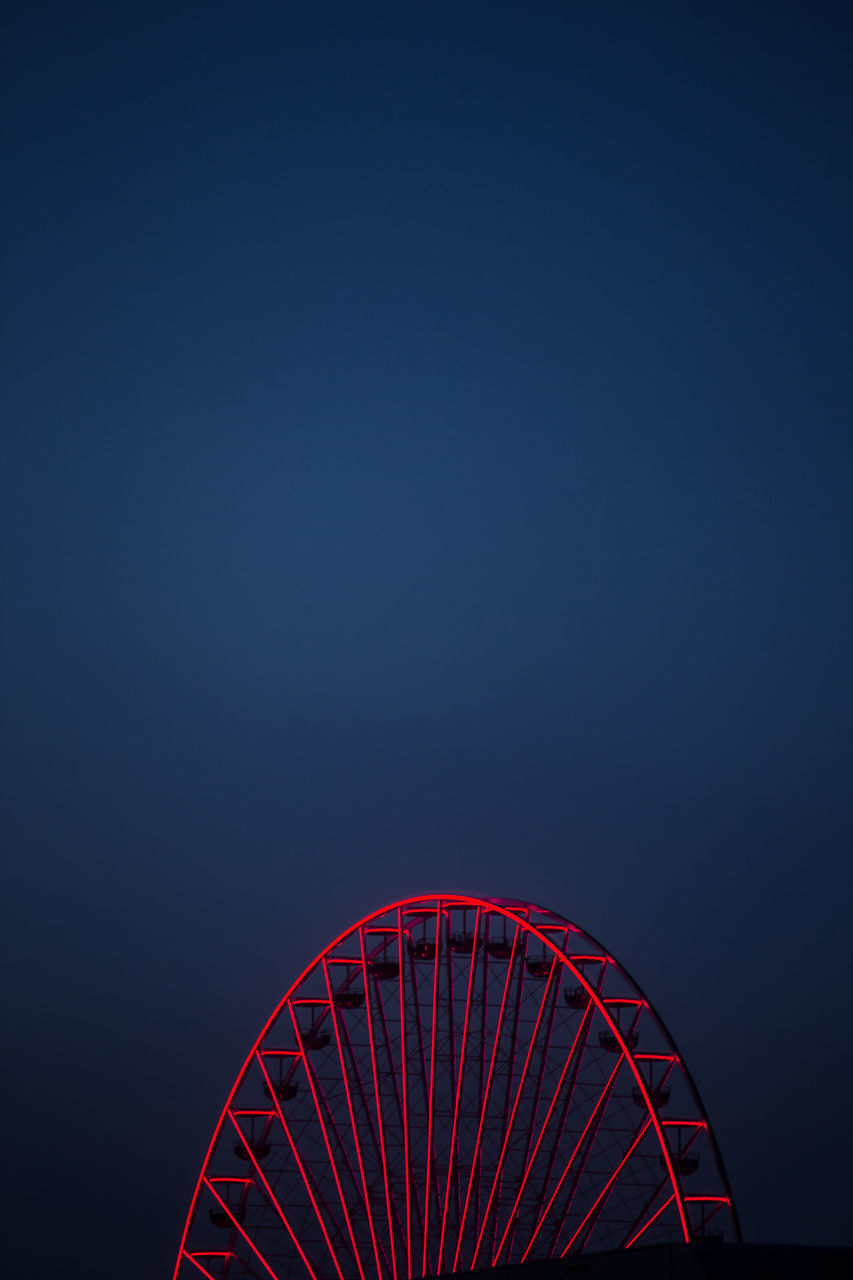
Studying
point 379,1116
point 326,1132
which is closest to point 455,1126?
point 379,1116

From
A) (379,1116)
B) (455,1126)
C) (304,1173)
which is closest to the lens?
(455,1126)

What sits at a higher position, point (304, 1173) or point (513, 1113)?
point (513, 1113)

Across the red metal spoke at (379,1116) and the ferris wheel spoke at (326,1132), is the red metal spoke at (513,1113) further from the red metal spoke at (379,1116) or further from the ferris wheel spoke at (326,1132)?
the ferris wheel spoke at (326,1132)

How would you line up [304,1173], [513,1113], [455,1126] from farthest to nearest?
[304,1173] → [513,1113] → [455,1126]

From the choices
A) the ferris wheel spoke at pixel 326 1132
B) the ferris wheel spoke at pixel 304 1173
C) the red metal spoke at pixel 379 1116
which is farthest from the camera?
the ferris wheel spoke at pixel 304 1173

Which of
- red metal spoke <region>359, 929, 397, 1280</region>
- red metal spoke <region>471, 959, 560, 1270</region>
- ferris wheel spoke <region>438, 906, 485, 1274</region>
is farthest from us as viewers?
red metal spoke <region>359, 929, 397, 1280</region>

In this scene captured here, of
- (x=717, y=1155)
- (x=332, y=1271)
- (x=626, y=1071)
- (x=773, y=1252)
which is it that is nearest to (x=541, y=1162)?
(x=626, y=1071)

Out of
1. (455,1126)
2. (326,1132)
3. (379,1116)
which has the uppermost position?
(455,1126)

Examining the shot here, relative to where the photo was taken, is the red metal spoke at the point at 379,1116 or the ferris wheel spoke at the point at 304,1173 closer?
the red metal spoke at the point at 379,1116

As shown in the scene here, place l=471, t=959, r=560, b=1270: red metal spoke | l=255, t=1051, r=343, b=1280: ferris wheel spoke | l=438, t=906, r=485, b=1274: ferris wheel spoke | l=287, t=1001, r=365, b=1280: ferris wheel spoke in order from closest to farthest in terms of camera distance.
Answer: l=438, t=906, r=485, b=1274: ferris wheel spoke → l=471, t=959, r=560, b=1270: red metal spoke → l=287, t=1001, r=365, b=1280: ferris wheel spoke → l=255, t=1051, r=343, b=1280: ferris wheel spoke

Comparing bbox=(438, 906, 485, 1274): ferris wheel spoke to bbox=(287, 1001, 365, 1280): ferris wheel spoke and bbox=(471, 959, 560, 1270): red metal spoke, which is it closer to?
bbox=(471, 959, 560, 1270): red metal spoke

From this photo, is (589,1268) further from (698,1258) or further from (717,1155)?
(717,1155)

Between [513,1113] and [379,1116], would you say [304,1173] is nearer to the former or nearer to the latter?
[379,1116]

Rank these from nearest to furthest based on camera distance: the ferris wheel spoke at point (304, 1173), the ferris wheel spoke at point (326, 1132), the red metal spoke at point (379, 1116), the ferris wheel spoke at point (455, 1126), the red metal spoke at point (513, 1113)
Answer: the ferris wheel spoke at point (455, 1126)
the red metal spoke at point (513, 1113)
the red metal spoke at point (379, 1116)
the ferris wheel spoke at point (326, 1132)
the ferris wheel spoke at point (304, 1173)
